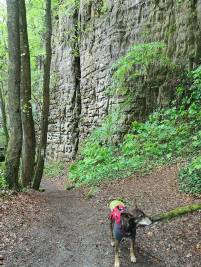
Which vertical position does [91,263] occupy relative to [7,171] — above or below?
above

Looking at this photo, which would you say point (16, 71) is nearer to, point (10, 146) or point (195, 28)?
Result: point (10, 146)

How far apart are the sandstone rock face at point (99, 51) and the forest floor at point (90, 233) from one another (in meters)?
6.79

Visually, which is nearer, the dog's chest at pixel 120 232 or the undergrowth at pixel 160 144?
the dog's chest at pixel 120 232

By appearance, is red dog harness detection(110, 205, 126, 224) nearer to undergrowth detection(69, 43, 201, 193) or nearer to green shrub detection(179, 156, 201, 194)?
green shrub detection(179, 156, 201, 194)

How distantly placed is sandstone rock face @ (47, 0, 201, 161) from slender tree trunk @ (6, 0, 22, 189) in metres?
6.93

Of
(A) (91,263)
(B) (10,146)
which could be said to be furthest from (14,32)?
(A) (91,263)

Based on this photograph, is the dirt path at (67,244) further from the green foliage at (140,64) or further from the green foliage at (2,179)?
the green foliage at (140,64)

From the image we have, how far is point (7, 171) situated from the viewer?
33.3 ft

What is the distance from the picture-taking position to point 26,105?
1229 centimetres

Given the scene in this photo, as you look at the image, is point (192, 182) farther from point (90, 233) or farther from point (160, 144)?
point (160, 144)

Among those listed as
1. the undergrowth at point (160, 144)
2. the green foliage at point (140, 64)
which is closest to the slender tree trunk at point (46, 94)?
the undergrowth at point (160, 144)

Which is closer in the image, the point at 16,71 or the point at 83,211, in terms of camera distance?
the point at 83,211

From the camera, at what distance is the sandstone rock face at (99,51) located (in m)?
14.4

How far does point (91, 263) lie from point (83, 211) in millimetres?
3828
